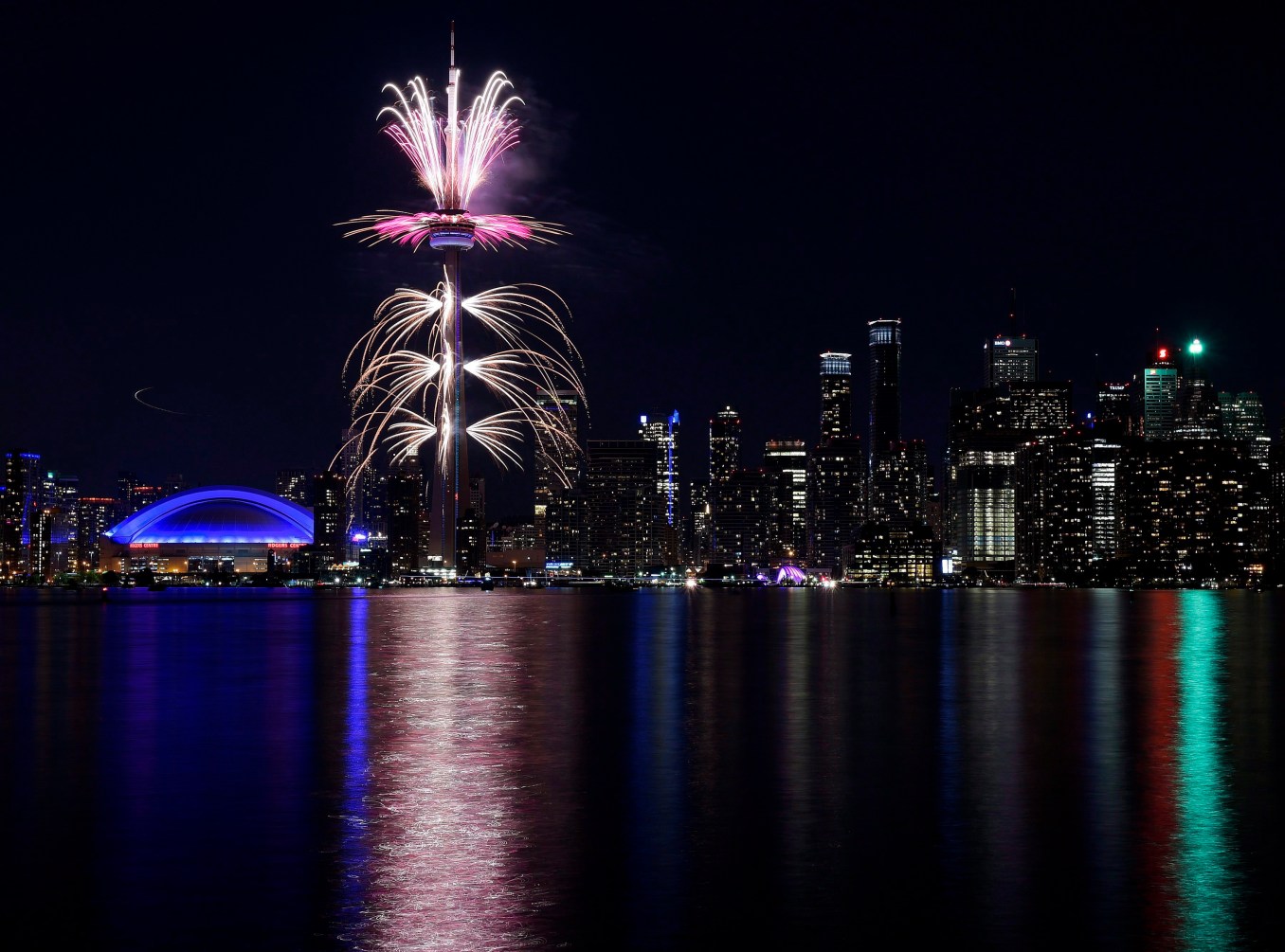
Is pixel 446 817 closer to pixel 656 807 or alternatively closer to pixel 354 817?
pixel 354 817

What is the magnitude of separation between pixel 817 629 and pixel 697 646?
22.7 metres

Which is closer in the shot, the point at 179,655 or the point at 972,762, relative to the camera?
the point at 972,762

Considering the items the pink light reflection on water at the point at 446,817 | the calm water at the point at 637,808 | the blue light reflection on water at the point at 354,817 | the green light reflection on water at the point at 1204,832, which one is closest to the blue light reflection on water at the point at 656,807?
the calm water at the point at 637,808

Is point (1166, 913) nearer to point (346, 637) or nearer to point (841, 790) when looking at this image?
point (841, 790)

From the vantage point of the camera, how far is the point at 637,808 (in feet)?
71.5

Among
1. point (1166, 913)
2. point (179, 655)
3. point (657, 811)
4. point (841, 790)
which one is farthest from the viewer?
point (179, 655)

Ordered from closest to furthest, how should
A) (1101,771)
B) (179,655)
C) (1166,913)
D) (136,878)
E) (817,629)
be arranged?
1. (1166,913)
2. (136,878)
3. (1101,771)
4. (179,655)
5. (817,629)

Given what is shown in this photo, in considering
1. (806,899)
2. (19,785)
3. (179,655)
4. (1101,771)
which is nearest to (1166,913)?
(806,899)

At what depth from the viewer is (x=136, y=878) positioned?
54.8ft

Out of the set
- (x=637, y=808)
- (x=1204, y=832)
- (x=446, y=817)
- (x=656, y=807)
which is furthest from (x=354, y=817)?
(x=1204, y=832)

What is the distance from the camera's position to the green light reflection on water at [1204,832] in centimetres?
1456

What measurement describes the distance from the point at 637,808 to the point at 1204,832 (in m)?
8.18

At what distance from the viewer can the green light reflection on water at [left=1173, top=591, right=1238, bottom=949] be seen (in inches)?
573

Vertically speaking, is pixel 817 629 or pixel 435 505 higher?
Result: pixel 435 505
